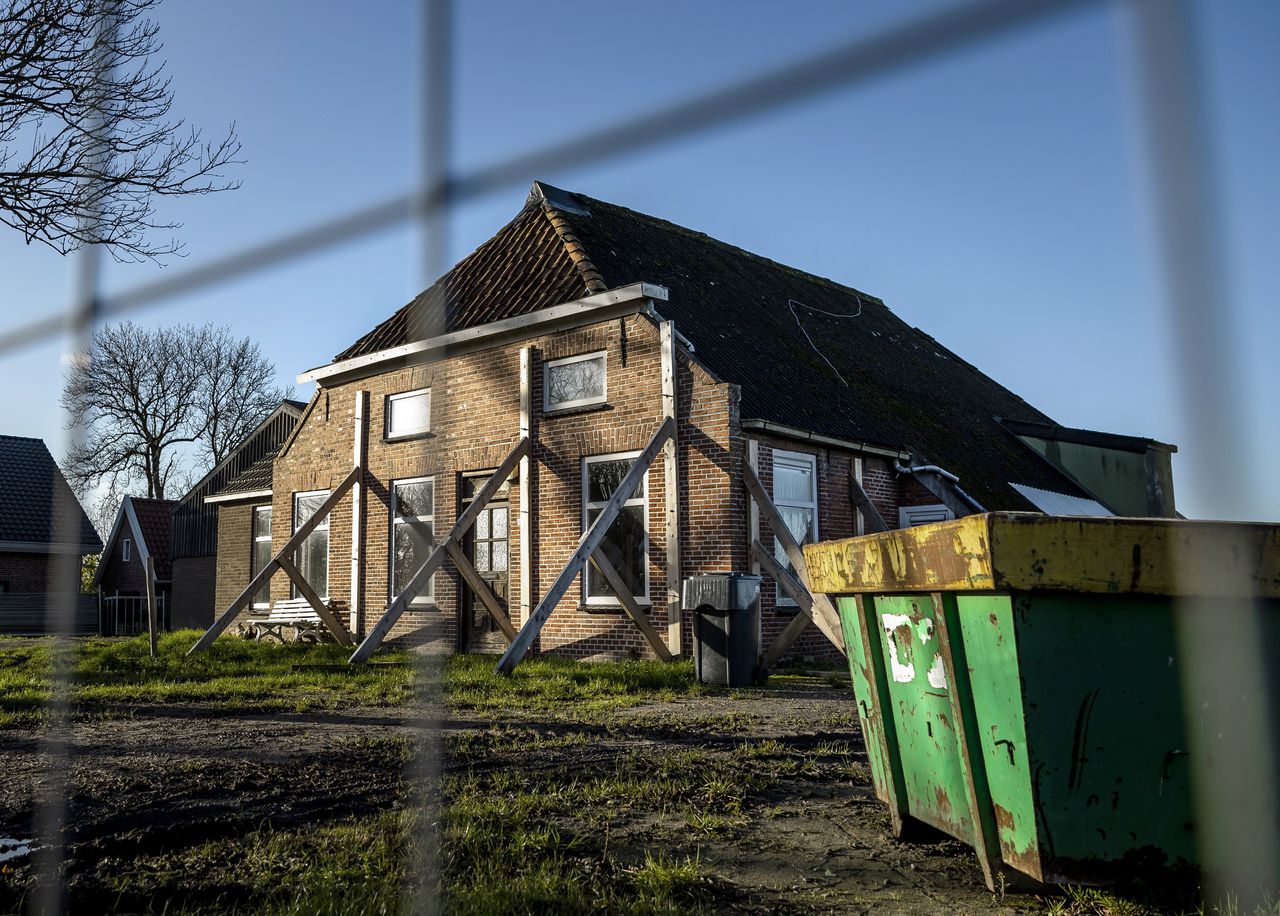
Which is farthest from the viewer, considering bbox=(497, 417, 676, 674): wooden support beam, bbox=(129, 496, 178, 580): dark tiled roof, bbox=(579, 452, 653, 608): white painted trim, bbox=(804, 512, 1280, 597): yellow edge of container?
bbox=(129, 496, 178, 580): dark tiled roof

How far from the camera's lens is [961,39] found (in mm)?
1228

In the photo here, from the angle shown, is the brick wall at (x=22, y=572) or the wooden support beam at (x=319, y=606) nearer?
the wooden support beam at (x=319, y=606)

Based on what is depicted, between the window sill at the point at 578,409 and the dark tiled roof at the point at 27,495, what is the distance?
71.7 ft

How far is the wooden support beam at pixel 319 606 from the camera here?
15420 millimetres

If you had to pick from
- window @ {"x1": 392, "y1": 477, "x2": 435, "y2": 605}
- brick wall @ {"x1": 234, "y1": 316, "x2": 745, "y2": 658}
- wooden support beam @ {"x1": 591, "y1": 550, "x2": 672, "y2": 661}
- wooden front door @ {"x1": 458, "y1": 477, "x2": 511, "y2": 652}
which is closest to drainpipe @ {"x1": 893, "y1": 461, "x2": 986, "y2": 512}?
brick wall @ {"x1": 234, "y1": 316, "x2": 745, "y2": 658}

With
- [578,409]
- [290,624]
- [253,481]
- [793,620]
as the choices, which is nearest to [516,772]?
[793,620]

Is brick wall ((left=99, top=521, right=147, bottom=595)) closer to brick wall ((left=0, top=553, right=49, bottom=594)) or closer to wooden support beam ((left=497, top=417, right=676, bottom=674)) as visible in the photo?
brick wall ((left=0, top=553, right=49, bottom=594))

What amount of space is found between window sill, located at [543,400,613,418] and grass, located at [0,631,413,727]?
378 centimetres

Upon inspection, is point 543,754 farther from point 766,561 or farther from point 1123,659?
point 766,561

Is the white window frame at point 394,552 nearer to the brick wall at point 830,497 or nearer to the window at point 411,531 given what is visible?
the window at point 411,531

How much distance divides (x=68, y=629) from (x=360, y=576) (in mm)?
13517

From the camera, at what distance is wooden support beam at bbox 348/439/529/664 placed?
38.0 ft

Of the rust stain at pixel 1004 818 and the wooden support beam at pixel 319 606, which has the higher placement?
the wooden support beam at pixel 319 606

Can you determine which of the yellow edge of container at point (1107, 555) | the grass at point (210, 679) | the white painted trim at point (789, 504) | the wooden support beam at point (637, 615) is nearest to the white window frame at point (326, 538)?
the grass at point (210, 679)
